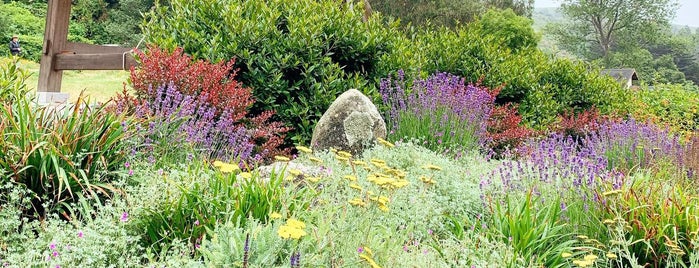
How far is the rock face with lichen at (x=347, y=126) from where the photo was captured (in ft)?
17.5

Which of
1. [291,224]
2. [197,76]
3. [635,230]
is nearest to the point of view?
[291,224]

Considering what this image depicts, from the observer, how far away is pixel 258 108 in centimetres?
578

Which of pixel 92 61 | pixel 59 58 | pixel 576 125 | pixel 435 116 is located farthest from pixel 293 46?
pixel 576 125

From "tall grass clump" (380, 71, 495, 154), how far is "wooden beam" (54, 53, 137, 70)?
3.03m

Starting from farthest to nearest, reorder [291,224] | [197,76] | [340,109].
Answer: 1. [340,109]
2. [197,76]
3. [291,224]

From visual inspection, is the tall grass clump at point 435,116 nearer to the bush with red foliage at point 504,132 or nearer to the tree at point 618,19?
the bush with red foliage at point 504,132

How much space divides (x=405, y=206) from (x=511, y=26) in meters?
16.8

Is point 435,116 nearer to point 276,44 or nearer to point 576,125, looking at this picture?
point 276,44

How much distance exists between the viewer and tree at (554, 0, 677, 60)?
46.0 metres

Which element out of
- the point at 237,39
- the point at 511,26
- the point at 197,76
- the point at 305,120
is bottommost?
the point at 305,120

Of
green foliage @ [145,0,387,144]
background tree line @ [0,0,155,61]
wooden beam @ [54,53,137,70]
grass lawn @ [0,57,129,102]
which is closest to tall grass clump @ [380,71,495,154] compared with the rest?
green foliage @ [145,0,387,144]

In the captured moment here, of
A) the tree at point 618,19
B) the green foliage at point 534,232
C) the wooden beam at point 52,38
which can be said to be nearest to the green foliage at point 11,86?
the wooden beam at point 52,38

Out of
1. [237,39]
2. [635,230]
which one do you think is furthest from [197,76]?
[635,230]

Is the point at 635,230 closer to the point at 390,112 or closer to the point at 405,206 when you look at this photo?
the point at 405,206
